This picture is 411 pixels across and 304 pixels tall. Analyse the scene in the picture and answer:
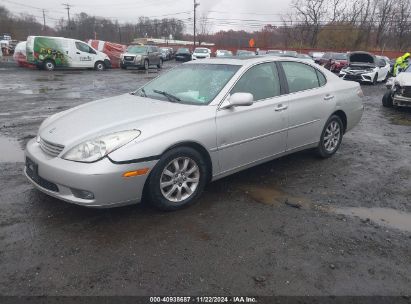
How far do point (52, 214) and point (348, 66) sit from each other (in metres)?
18.7

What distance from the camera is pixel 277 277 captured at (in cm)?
274

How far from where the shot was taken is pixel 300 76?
5.05 m

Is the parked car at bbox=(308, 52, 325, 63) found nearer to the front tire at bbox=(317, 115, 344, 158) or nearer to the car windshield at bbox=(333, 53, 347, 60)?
the car windshield at bbox=(333, 53, 347, 60)

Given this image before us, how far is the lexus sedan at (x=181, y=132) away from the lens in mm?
3254

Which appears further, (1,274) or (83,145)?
(83,145)

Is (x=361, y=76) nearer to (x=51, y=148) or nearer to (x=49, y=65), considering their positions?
(x=51, y=148)

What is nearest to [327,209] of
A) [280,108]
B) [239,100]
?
[280,108]

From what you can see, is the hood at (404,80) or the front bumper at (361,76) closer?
the hood at (404,80)

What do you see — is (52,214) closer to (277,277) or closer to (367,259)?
(277,277)

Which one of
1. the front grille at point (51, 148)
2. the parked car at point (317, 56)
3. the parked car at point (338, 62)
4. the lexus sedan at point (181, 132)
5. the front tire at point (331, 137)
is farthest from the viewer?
the parked car at point (317, 56)

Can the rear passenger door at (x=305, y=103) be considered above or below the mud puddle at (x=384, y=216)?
above

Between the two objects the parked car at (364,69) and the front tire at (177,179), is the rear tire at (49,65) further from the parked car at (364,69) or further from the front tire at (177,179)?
the front tire at (177,179)

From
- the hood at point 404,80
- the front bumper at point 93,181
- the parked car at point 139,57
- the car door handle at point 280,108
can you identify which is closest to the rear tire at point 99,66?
the parked car at point 139,57

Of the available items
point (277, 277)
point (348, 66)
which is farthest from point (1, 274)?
point (348, 66)
